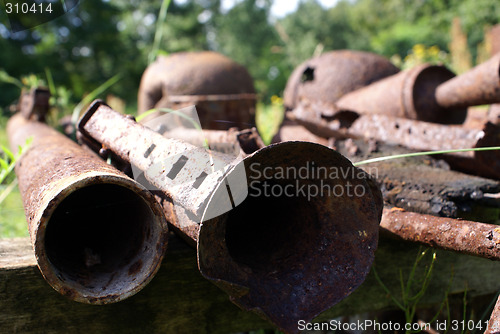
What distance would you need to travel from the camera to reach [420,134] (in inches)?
85.3

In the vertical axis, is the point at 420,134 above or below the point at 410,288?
above

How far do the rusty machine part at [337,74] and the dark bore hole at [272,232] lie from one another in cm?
228

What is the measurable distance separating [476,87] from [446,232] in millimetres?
1486

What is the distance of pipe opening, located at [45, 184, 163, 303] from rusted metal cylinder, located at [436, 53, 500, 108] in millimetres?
2048

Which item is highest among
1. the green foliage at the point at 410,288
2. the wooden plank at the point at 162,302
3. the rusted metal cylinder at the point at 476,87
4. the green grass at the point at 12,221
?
the rusted metal cylinder at the point at 476,87

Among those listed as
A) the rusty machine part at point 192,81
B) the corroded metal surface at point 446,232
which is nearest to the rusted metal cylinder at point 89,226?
the corroded metal surface at point 446,232

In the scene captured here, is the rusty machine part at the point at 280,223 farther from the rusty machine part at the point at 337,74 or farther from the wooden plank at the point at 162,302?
the rusty machine part at the point at 337,74

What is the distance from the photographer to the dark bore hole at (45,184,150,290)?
120 centimetres

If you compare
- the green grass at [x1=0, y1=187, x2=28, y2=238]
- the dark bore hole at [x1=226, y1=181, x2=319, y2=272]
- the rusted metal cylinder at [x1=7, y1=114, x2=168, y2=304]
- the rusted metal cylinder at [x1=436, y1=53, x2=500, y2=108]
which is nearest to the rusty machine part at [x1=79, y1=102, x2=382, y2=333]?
the dark bore hole at [x1=226, y1=181, x2=319, y2=272]

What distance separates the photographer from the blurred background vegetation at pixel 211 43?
30.0ft

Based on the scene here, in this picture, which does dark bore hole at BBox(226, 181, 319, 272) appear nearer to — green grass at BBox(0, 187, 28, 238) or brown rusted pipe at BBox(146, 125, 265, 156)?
brown rusted pipe at BBox(146, 125, 265, 156)

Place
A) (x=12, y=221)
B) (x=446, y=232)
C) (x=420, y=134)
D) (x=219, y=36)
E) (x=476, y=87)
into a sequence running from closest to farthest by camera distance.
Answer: (x=446, y=232), (x=420, y=134), (x=476, y=87), (x=12, y=221), (x=219, y=36)

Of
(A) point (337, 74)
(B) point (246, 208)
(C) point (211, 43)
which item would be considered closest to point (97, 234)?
(B) point (246, 208)

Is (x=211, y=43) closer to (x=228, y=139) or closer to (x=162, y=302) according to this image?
(x=228, y=139)
